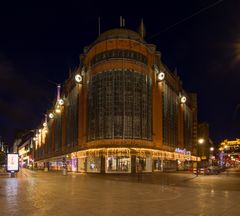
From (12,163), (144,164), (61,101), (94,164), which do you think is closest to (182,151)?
(144,164)

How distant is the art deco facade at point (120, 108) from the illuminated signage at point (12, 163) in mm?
18758

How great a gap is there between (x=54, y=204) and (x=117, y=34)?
5492 centimetres

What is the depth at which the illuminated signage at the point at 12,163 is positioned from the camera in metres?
48.1

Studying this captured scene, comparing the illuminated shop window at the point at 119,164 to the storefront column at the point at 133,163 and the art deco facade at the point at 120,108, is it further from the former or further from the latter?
the storefront column at the point at 133,163

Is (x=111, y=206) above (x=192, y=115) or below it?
below

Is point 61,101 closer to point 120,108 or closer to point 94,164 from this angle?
point 94,164

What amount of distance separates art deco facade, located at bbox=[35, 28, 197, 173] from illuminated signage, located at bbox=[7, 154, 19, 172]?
18758 millimetres

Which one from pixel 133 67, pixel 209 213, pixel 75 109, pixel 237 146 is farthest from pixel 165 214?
pixel 237 146

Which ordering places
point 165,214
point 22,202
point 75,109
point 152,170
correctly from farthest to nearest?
point 75,109
point 152,170
point 22,202
point 165,214

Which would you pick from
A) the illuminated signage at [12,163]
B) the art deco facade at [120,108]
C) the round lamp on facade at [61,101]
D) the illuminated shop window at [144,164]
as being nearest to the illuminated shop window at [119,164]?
the art deco facade at [120,108]

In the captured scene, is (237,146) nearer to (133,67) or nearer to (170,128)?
(170,128)

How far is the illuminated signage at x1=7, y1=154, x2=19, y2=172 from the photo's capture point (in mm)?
48078

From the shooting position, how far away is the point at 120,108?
6481 centimetres

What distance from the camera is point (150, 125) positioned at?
69.2 meters
